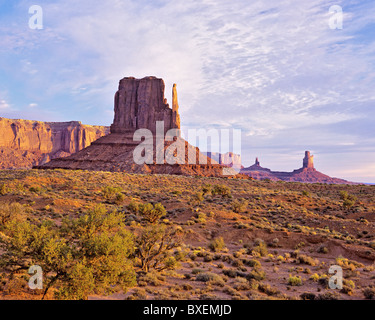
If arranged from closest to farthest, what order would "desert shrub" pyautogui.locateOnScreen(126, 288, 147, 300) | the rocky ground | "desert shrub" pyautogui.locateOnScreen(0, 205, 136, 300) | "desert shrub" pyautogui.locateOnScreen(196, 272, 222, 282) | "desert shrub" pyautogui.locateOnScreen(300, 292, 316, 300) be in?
"desert shrub" pyautogui.locateOnScreen(0, 205, 136, 300)
"desert shrub" pyautogui.locateOnScreen(126, 288, 147, 300)
"desert shrub" pyautogui.locateOnScreen(300, 292, 316, 300)
the rocky ground
"desert shrub" pyautogui.locateOnScreen(196, 272, 222, 282)

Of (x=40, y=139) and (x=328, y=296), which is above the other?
(x=40, y=139)

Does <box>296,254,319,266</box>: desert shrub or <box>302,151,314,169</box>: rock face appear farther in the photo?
<box>302,151,314,169</box>: rock face

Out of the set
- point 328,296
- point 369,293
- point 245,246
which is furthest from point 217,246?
point 369,293

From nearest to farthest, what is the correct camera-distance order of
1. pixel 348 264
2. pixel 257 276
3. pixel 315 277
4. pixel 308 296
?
pixel 308 296 → pixel 257 276 → pixel 315 277 → pixel 348 264

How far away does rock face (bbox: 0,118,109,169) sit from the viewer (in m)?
161

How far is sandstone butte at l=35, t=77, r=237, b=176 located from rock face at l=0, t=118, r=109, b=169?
66294 millimetres

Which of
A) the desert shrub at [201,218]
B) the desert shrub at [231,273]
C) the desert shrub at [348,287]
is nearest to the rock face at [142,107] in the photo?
the desert shrub at [201,218]

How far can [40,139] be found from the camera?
178625mm

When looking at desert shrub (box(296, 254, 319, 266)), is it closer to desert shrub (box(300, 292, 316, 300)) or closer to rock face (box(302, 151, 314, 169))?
desert shrub (box(300, 292, 316, 300))

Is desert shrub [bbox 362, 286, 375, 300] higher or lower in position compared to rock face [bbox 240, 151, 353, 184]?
lower

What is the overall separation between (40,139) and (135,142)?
10613 cm

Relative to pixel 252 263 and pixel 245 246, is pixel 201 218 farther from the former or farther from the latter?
pixel 252 263

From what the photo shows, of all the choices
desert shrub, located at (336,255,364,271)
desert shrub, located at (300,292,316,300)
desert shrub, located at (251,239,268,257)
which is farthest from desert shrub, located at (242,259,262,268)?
desert shrub, located at (336,255,364,271)

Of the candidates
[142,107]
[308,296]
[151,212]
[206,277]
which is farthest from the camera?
[142,107]
